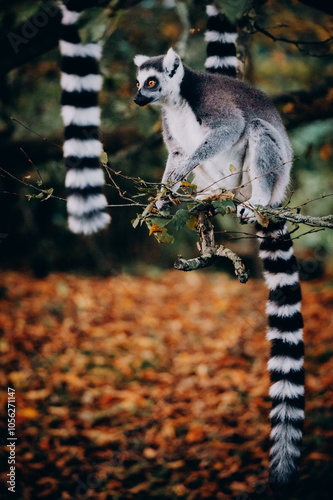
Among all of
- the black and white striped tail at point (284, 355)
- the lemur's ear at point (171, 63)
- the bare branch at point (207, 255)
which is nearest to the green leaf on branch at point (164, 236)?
the bare branch at point (207, 255)

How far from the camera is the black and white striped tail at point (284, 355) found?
2.76 meters

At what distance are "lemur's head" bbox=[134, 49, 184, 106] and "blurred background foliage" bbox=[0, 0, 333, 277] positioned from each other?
48 centimetres

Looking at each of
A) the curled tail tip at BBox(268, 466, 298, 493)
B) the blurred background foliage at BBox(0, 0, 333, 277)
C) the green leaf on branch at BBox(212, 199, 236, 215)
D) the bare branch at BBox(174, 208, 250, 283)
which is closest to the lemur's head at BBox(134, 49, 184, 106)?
the blurred background foliage at BBox(0, 0, 333, 277)

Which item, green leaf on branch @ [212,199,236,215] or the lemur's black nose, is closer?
green leaf on branch @ [212,199,236,215]

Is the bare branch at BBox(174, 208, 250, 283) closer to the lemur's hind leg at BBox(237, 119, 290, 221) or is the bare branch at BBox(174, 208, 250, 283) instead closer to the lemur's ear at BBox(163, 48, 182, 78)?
the lemur's hind leg at BBox(237, 119, 290, 221)

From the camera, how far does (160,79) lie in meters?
3.24

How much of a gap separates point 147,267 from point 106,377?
487 centimetres

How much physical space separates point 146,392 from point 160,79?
4212 millimetres

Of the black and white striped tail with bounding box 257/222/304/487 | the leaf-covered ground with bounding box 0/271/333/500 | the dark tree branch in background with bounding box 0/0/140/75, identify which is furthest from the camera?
the leaf-covered ground with bounding box 0/271/333/500

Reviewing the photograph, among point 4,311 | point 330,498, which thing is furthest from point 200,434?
point 4,311

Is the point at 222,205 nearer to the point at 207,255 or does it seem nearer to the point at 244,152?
the point at 207,255

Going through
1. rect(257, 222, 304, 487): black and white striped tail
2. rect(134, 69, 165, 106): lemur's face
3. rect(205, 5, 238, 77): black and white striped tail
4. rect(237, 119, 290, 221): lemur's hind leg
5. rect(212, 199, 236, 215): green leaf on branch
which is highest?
rect(205, 5, 238, 77): black and white striped tail

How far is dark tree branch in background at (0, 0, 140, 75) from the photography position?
377 centimetres

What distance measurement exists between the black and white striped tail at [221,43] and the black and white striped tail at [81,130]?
92 centimetres
